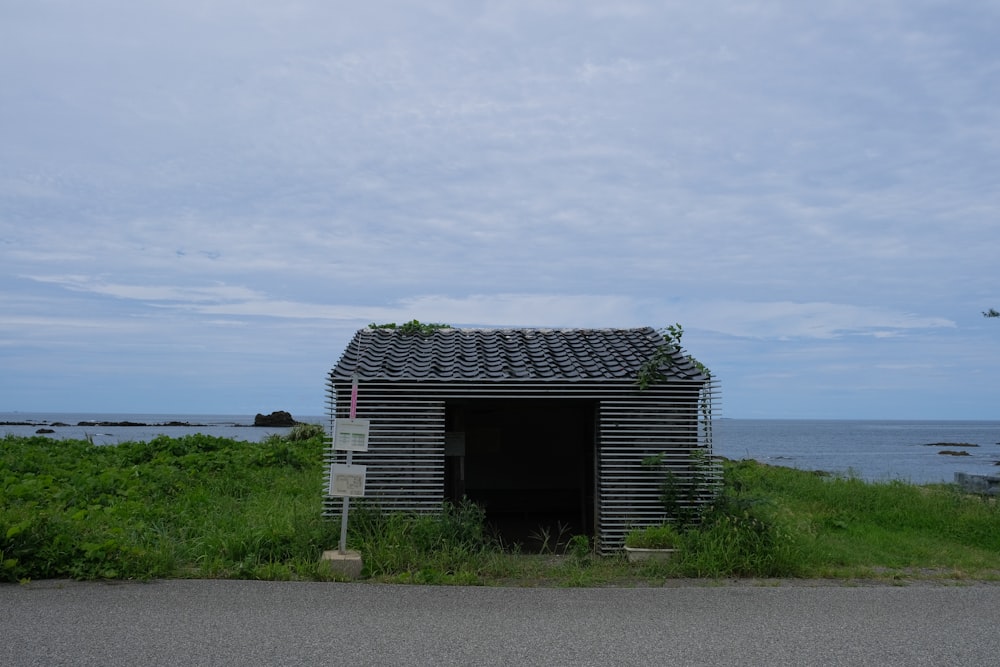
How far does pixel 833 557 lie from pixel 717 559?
196cm

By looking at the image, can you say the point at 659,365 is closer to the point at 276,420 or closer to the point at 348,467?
the point at 348,467

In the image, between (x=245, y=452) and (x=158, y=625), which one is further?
(x=245, y=452)

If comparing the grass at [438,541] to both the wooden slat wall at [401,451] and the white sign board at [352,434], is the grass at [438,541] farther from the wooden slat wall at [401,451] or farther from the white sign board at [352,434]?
the white sign board at [352,434]

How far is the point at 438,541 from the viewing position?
28.8 ft

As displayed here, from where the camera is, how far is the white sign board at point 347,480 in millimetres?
8359

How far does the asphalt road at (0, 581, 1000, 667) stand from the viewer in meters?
5.73

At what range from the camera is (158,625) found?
6.35 metres

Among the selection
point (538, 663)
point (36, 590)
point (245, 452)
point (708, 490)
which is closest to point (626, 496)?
point (708, 490)

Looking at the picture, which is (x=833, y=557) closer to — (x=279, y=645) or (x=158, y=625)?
(x=279, y=645)

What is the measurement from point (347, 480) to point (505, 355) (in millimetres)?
2791

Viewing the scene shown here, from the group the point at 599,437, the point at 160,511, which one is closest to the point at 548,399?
the point at 599,437

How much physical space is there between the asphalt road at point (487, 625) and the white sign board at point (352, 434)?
1.33 metres

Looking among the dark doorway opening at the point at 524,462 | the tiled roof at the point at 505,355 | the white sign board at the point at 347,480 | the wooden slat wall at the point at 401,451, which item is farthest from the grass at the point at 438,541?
the dark doorway opening at the point at 524,462

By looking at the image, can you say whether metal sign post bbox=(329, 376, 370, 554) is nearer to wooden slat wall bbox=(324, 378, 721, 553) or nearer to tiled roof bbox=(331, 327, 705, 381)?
wooden slat wall bbox=(324, 378, 721, 553)
